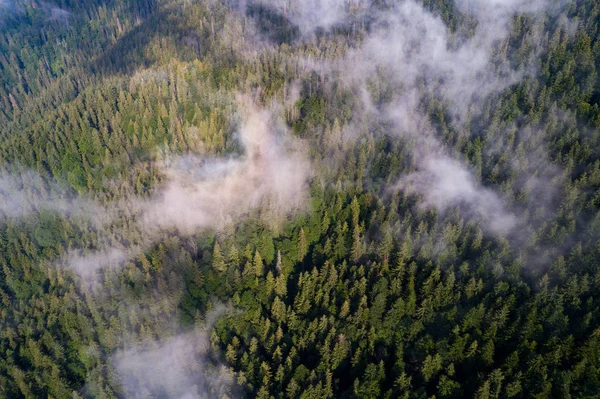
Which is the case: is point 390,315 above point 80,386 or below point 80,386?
above

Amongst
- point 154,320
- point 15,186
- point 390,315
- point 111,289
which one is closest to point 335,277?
point 390,315

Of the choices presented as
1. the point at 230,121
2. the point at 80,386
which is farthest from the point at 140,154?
the point at 80,386

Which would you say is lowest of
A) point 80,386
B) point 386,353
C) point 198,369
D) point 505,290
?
point 80,386

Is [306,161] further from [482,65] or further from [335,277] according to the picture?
[482,65]

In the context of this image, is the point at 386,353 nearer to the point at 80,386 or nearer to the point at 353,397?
the point at 353,397

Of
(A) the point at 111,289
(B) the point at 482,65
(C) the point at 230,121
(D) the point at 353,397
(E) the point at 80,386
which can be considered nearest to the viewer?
(D) the point at 353,397

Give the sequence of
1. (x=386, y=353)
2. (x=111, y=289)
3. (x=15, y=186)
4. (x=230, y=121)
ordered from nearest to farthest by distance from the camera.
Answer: (x=386, y=353) → (x=111, y=289) → (x=15, y=186) → (x=230, y=121)

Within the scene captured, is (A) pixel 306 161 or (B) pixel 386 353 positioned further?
(A) pixel 306 161
